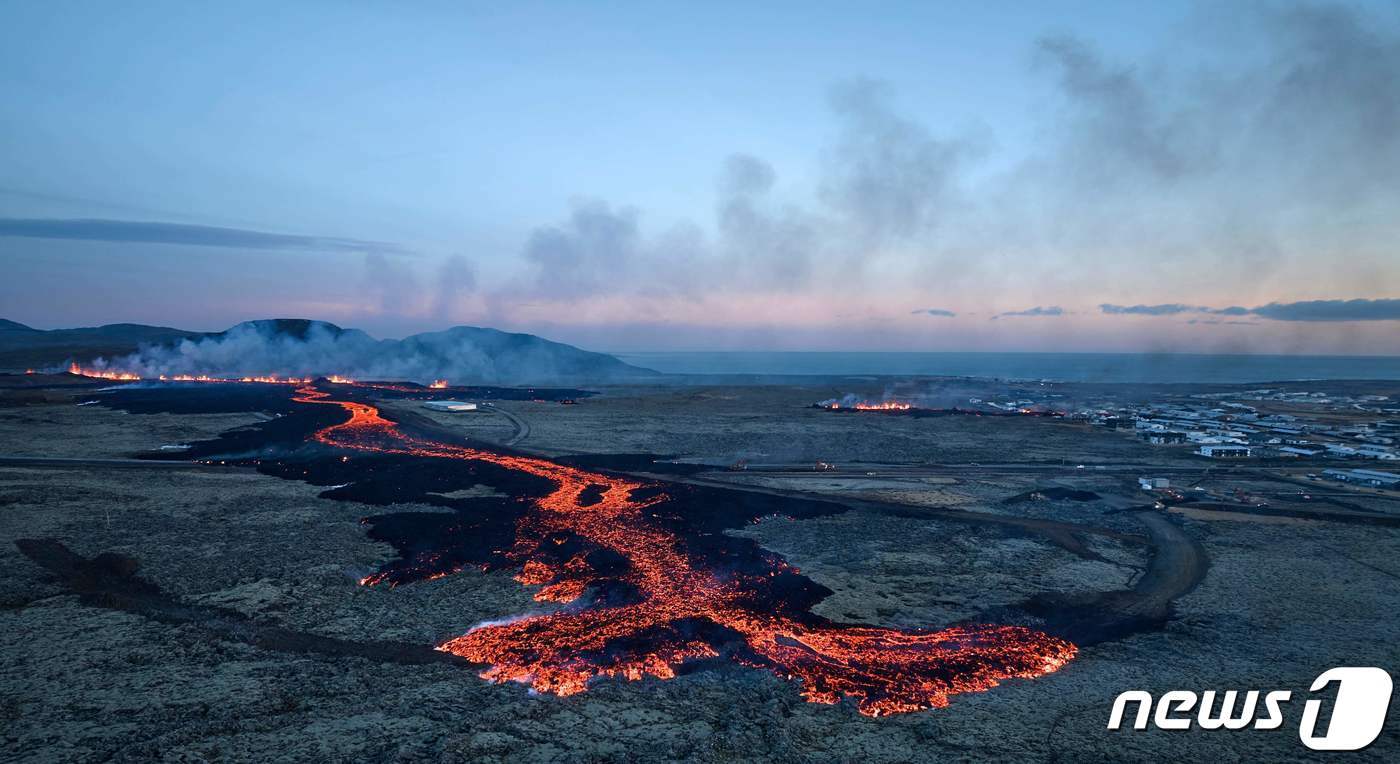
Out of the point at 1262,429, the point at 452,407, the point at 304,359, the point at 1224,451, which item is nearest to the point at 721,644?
the point at 1224,451

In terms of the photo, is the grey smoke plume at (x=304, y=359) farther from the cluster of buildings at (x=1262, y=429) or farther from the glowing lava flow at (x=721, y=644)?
the glowing lava flow at (x=721, y=644)

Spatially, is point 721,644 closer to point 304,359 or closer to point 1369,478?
point 1369,478

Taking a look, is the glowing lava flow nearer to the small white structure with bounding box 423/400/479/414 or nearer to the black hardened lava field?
the black hardened lava field

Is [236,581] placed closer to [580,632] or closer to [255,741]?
[255,741]

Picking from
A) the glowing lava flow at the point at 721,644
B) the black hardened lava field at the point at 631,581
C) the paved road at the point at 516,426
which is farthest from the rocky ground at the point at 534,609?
the paved road at the point at 516,426

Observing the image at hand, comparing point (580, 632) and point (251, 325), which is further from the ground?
point (251, 325)

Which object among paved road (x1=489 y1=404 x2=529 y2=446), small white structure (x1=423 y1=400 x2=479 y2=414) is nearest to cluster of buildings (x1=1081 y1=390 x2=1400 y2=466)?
A: paved road (x1=489 y1=404 x2=529 y2=446)

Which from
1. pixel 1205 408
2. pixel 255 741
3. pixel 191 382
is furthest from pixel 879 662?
pixel 191 382
